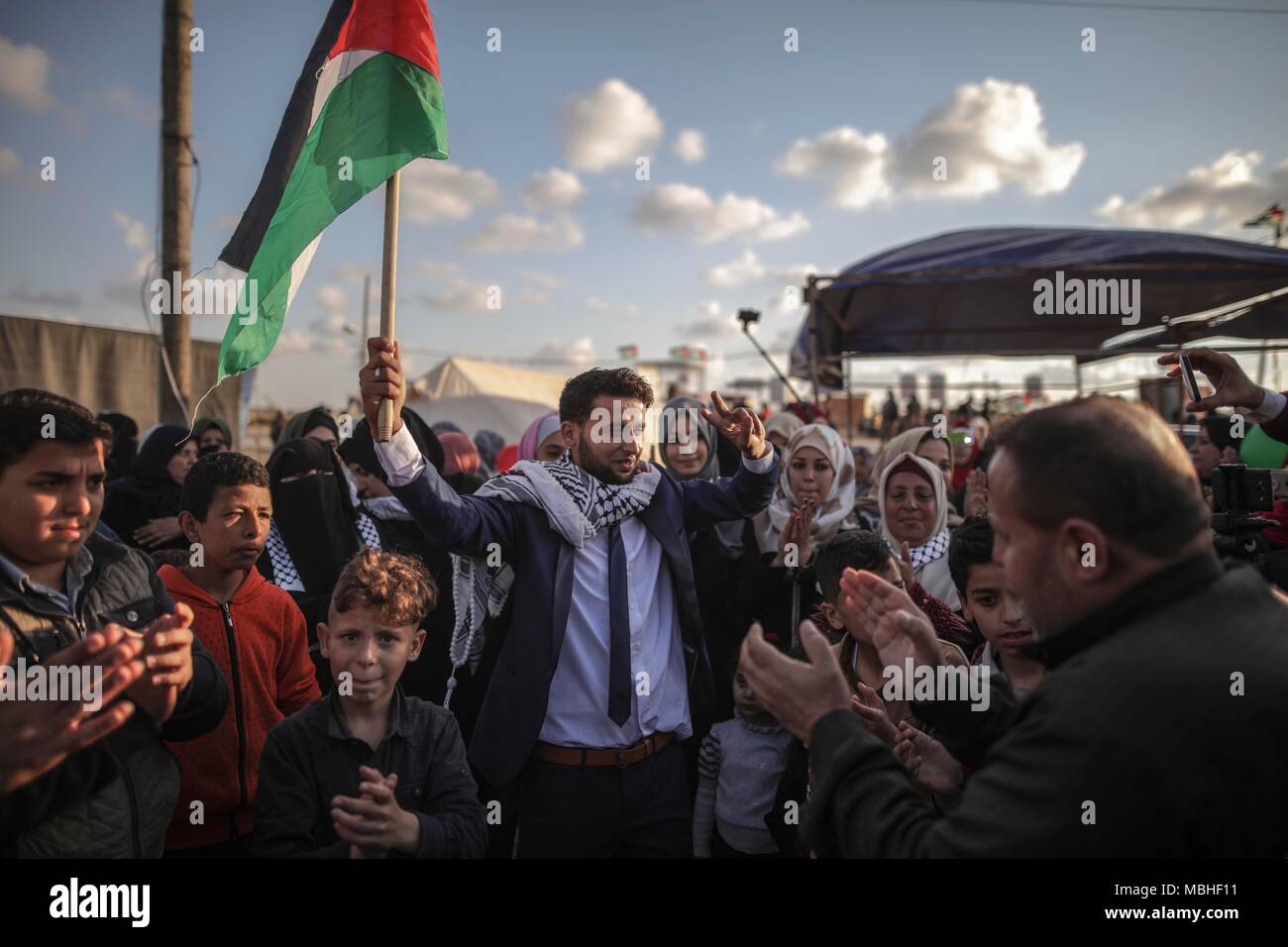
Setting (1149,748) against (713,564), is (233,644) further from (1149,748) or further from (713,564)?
(1149,748)

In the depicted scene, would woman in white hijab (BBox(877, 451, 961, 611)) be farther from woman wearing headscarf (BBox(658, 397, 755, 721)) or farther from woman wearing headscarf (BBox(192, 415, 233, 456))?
woman wearing headscarf (BBox(192, 415, 233, 456))

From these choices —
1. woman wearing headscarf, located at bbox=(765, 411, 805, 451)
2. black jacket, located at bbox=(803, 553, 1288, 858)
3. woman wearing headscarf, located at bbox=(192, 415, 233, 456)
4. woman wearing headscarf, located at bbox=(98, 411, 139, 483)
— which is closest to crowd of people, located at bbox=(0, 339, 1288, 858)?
black jacket, located at bbox=(803, 553, 1288, 858)

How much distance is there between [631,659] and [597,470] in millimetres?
678

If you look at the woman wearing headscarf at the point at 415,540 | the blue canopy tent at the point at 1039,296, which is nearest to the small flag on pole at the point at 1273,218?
the blue canopy tent at the point at 1039,296

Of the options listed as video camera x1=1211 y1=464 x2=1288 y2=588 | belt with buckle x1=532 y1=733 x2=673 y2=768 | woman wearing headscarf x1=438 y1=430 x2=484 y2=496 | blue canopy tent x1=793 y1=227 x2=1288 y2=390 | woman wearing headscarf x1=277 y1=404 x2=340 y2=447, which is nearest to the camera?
belt with buckle x1=532 y1=733 x2=673 y2=768

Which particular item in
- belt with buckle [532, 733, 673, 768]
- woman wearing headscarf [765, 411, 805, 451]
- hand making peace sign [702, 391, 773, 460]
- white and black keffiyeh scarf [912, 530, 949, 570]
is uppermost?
woman wearing headscarf [765, 411, 805, 451]

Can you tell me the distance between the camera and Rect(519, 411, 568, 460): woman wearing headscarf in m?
4.21

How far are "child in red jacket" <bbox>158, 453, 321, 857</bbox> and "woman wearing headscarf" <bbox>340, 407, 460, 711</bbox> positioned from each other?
0.77m

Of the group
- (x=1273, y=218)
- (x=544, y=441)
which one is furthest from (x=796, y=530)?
(x=1273, y=218)

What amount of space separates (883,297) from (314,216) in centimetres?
650

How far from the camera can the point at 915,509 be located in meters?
3.82

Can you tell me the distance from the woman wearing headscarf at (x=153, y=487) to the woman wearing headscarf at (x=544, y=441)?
192cm

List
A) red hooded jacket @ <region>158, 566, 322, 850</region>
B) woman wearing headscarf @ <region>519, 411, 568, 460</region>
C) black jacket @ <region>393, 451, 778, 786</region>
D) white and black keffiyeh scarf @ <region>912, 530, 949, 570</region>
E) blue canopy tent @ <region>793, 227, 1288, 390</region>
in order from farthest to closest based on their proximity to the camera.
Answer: blue canopy tent @ <region>793, 227, 1288, 390</region>
woman wearing headscarf @ <region>519, 411, 568, 460</region>
white and black keffiyeh scarf @ <region>912, 530, 949, 570</region>
black jacket @ <region>393, 451, 778, 786</region>
red hooded jacket @ <region>158, 566, 322, 850</region>
